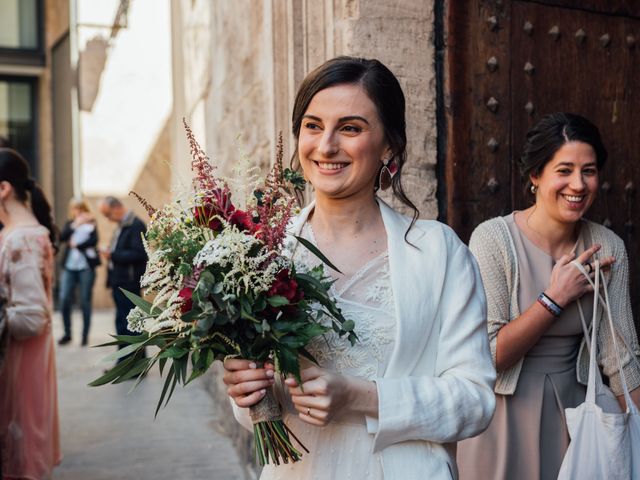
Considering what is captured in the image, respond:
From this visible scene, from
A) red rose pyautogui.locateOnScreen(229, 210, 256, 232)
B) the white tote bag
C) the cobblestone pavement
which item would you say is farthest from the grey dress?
the cobblestone pavement

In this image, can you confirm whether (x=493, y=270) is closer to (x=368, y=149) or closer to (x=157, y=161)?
(x=368, y=149)

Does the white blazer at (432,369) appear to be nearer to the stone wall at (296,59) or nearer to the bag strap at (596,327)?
the stone wall at (296,59)

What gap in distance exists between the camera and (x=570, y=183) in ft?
10.3

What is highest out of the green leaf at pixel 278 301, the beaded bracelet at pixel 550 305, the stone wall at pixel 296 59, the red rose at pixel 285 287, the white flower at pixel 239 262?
the stone wall at pixel 296 59

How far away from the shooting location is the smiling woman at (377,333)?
1.99 metres

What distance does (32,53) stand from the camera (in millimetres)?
19000

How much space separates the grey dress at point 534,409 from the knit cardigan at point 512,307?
1.4 inches

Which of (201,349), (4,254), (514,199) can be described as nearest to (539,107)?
(514,199)

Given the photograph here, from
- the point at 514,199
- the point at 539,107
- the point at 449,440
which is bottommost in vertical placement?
the point at 449,440

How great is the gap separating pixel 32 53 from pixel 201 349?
61.3 ft

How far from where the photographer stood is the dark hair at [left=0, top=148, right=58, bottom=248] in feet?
16.5

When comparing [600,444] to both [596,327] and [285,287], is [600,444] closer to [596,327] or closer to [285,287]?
[596,327]

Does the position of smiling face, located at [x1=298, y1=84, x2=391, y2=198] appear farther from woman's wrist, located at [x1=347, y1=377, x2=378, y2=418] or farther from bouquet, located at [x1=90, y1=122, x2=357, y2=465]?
woman's wrist, located at [x1=347, y1=377, x2=378, y2=418]

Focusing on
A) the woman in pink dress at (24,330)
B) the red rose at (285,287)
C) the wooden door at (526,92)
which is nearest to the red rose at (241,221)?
the red rose at (285,287)
